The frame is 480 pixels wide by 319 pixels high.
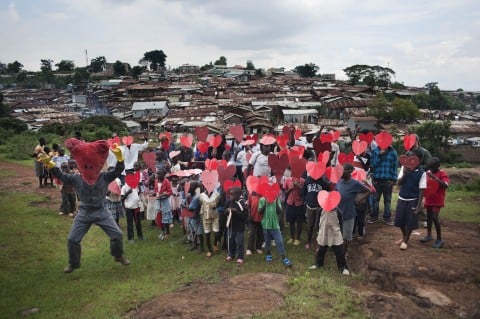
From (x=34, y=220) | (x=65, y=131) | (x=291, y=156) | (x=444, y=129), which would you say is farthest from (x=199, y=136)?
(x=65, y=131)

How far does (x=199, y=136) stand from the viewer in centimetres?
1070

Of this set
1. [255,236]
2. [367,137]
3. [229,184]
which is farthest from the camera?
[367,137]

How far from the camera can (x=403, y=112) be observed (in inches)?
1391

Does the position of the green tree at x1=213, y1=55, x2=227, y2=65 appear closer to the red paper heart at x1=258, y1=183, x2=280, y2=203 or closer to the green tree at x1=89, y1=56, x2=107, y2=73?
the green tree at x1=89, y1=56, x2=107, y2=73

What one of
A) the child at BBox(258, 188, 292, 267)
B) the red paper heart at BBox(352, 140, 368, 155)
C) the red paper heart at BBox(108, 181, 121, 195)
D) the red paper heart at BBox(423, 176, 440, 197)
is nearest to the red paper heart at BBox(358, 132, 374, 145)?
the red paper heart at BBox(352, 140, 368, 155)

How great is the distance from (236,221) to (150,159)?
3085 mm

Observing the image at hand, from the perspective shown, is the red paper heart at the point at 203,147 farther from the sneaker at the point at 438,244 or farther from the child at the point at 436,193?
the sneaker at the point at 438,244

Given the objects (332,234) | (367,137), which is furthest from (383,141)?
(332,234)

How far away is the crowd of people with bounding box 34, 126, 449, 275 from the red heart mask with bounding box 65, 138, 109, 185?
0.06 feet

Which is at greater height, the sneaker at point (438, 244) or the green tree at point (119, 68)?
the green tree at point (119, 68)

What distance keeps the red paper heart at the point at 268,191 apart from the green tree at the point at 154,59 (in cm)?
8720

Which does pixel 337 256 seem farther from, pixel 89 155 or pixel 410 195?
pixel 89 155

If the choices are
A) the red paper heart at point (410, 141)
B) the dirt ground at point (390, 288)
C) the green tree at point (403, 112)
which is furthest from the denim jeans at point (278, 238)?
the green tree at point (403, 112)

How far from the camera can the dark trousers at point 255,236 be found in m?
7.06
